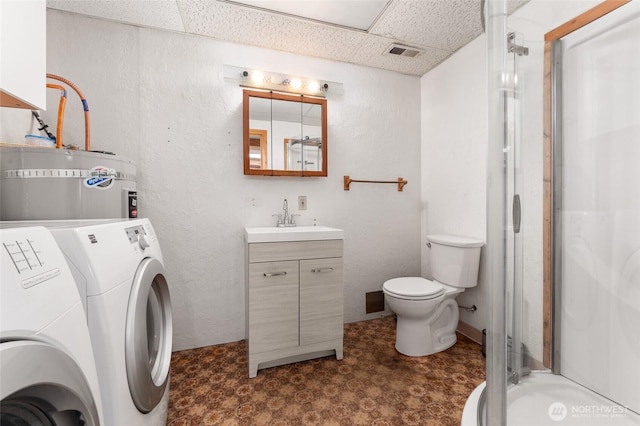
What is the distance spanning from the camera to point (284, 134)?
6.51 feet

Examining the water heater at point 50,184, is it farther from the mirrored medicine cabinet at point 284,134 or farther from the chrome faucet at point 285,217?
the chrome faucet at point 285,217

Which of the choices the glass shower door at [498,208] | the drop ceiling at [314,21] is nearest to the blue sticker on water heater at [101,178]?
the drop ceiling at [314,21]

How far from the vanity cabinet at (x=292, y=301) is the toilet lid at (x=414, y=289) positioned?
14.3 inches

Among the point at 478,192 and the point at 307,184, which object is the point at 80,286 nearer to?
the point at 307,184

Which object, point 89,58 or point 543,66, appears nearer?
point 543,66

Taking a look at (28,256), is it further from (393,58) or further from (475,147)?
(393,58)

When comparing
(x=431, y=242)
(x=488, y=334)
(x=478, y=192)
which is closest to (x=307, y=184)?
(x=431, y=242)

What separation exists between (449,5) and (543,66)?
723 millimetres

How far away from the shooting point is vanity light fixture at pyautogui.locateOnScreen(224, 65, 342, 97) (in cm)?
185

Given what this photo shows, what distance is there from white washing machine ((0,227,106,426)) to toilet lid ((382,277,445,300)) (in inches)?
58.1

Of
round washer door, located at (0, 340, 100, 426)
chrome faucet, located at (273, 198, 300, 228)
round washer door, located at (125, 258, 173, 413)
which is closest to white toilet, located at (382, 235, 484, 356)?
chrome faucet, located at (273, 198, 300, 228)

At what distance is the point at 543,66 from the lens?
3.85 ft

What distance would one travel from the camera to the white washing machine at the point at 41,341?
38cm

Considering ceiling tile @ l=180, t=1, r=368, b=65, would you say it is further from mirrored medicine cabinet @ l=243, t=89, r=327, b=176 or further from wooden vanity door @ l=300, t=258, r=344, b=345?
wooden vanity door @ l=300, t=258, r=344, b=345
